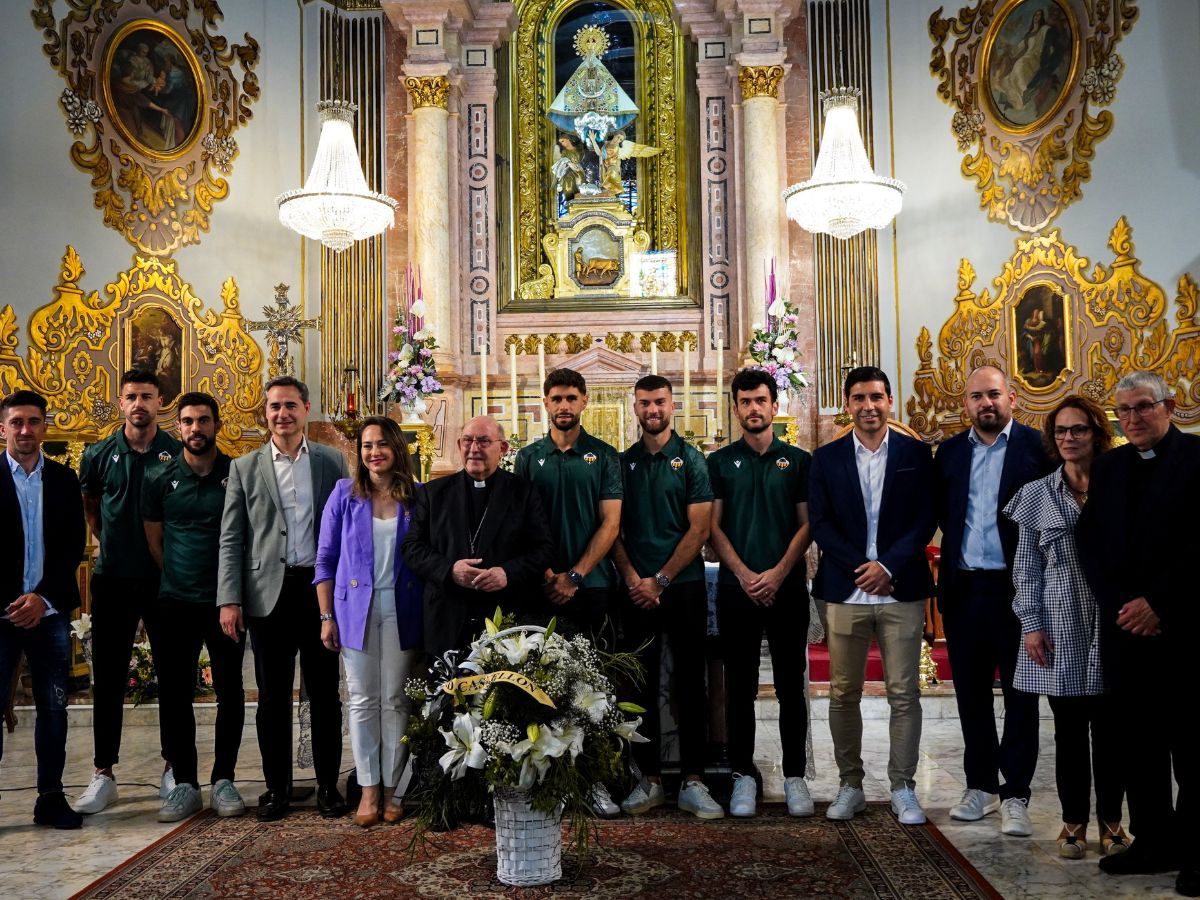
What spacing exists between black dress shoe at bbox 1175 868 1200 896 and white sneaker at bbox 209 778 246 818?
330cm

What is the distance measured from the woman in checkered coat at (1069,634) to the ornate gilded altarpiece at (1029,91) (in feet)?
18.1

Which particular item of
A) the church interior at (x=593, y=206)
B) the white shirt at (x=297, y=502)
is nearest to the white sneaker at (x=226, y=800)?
the white shirt at (x=297, y=502)

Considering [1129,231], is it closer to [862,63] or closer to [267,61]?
[862,63]

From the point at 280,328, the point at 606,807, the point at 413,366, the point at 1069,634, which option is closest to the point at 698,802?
A: the point at 606,807

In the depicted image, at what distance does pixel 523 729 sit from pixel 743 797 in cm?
128

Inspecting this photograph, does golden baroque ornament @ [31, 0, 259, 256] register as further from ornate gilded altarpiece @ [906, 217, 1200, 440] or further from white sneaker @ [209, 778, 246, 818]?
ornate gilded altarpiece @ [906, 217, 1200, 440]

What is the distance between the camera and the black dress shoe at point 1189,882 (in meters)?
3.50

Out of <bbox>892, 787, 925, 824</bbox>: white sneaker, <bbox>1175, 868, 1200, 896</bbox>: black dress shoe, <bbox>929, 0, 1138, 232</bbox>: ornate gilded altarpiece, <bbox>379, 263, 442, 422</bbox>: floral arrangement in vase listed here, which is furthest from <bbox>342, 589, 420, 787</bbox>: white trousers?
<bbox>929, 0, 1138, 232</bbox>: ornate gilded altarpiece

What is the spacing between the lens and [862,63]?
34.2 feet

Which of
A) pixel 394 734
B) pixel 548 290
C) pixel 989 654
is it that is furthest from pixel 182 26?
pixel 989 654

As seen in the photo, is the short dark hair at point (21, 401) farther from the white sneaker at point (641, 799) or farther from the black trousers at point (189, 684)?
the white sneaker at point (641, 799)

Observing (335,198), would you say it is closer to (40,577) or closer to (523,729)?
(40,577)

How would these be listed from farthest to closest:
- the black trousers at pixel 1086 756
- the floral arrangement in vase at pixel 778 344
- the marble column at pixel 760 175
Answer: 1. the marble column at pixel 760 175
2. the floral arrangement in vase at pixel 778 344
3. the black trousers at pixel 1086 756

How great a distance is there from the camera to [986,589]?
4.39 meters
